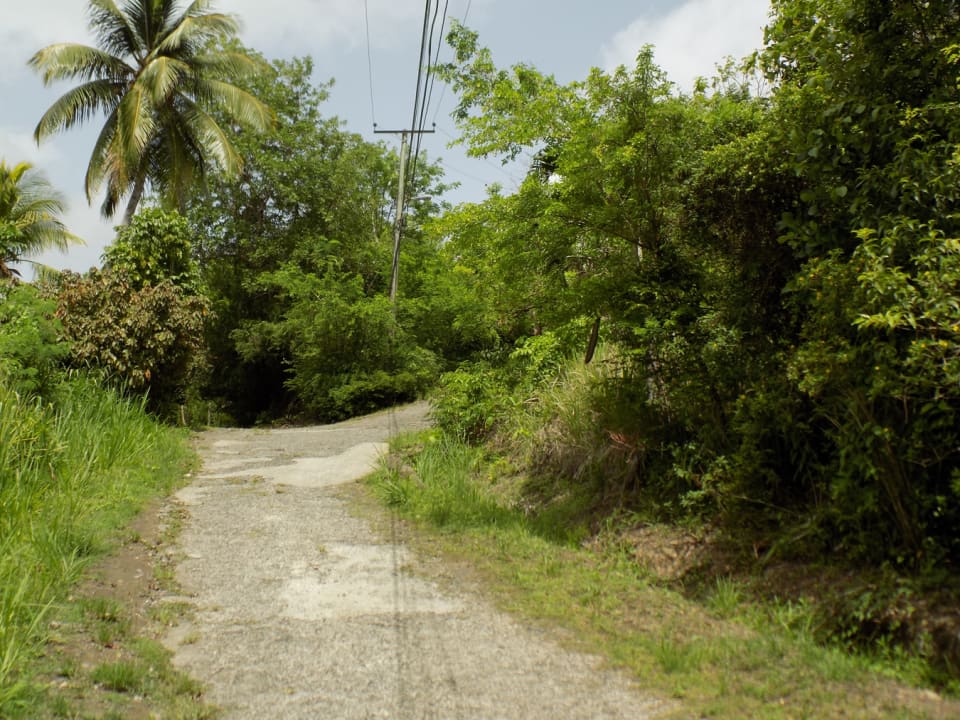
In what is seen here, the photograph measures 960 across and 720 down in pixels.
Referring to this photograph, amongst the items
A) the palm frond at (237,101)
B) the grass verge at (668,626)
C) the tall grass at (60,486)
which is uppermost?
the palm frond at (237,101)

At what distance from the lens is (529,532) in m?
7.25

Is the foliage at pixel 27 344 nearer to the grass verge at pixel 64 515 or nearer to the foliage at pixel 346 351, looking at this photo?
the grass verge at pixel 64 515

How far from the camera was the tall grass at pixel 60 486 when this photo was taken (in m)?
4.48

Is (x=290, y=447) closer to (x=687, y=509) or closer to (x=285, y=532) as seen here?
(x=285, y=532)

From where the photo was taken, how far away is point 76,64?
1892cm

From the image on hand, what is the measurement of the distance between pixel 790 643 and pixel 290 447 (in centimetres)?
1024

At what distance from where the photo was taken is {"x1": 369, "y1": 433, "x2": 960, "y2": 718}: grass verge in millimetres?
3723

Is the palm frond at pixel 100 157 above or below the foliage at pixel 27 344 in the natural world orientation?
above

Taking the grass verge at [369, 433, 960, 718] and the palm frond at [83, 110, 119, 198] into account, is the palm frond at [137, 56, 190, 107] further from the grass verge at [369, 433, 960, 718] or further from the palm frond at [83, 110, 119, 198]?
the grass verge at [369, 433, 960, 718]

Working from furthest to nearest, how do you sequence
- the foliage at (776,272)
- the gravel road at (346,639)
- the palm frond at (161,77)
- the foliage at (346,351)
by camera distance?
the foliage at (346,351), the palm frond at (161,77), the foliage at (776,272), the gravel road at (346,639)

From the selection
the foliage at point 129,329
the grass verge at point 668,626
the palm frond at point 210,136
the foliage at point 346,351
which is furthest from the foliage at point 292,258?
the grass verge at point 668,626

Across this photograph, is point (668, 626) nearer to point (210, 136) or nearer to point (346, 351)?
point (346, 351)

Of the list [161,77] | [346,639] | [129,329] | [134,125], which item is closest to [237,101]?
[161,77]

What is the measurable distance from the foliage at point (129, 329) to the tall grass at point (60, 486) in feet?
3.77
